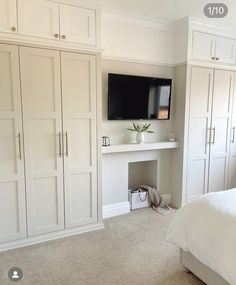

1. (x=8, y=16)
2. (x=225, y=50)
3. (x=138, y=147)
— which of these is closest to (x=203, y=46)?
(x=225, y=50)

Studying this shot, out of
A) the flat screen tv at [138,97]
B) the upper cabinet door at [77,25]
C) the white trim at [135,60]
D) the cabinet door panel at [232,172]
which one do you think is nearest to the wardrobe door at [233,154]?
the cabinet door panel at [232,172]

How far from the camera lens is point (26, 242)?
2.52 m

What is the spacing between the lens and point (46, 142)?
8.27ft

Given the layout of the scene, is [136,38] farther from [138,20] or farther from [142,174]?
[142,174]

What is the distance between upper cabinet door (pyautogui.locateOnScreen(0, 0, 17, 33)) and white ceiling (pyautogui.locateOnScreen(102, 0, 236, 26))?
3.37ft

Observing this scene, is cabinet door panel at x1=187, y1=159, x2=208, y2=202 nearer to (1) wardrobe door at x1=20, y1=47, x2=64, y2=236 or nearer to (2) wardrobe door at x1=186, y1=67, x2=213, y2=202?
(2) wardrobe door at x1=186, y1=67, x2=213, y2=202

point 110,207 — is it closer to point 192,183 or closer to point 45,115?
point 192,183

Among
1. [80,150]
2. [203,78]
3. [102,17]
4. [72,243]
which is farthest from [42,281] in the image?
[203,78]

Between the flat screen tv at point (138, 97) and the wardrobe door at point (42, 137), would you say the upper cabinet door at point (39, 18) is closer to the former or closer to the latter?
the wardrobe door at point (42, 137)

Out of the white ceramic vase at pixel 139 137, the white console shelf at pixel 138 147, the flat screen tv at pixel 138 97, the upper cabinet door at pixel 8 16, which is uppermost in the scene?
the upper cabinet door at pixel 8 16

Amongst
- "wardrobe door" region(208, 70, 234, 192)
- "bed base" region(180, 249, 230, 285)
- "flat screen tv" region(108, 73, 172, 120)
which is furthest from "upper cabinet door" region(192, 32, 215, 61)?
"bed base" region(180, 249, 230, 285)

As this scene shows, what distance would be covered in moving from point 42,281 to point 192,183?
96.8 inches

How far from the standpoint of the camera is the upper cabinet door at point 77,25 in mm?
2465

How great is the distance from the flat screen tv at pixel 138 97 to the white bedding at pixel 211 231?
1575 millimetres
